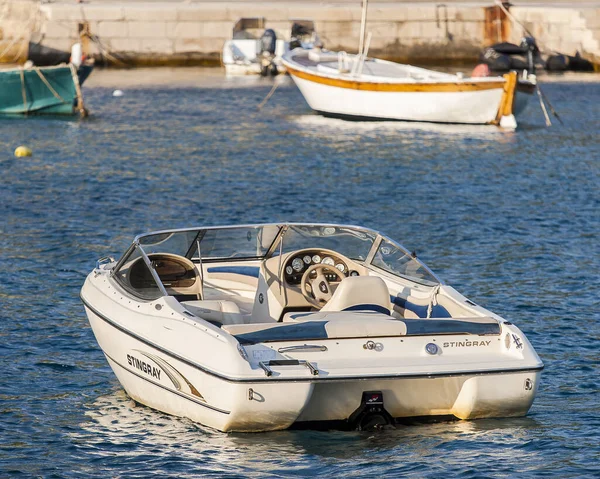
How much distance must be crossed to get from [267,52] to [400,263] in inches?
1476

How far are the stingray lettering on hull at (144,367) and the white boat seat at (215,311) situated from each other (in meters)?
0.68

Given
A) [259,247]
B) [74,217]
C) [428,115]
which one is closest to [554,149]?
[428,115]

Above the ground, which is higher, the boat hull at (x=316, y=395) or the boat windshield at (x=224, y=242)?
the boat windshield at (x=224, y=242)

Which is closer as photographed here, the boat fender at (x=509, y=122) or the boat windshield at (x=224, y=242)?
the boat windshield at (x=224, y=242)

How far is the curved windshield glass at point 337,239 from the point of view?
1125 centimetres

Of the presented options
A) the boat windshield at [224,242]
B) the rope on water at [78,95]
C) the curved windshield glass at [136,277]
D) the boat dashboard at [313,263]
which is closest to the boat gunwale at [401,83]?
the rope on water at [78,95]

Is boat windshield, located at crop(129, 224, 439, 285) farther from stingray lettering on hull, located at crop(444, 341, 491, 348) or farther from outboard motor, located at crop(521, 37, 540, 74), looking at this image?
outboard motor, located at crop(521, 37, 540, 74)

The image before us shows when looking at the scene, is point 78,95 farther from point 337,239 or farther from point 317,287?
point 317,287

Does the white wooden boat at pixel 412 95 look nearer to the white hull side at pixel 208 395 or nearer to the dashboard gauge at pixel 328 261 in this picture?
the dashboard gauge at pixel 328 261

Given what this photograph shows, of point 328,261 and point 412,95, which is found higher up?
point 328,261

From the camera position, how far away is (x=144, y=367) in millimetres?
9750

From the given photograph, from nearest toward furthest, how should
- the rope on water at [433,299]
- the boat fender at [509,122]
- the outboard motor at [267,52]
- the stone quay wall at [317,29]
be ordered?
the rope on water at [433,299]
the boat fender at [509,122]
the outboard motor at [267,52]
the stone quay wall at [317,29]

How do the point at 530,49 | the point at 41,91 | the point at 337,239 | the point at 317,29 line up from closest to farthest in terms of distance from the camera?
1. the point at 337,239
2. the point at 41,91
3. the point at 530,49
4. the point at 317,29

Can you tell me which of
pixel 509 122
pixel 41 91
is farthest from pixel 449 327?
pixel 41 91
